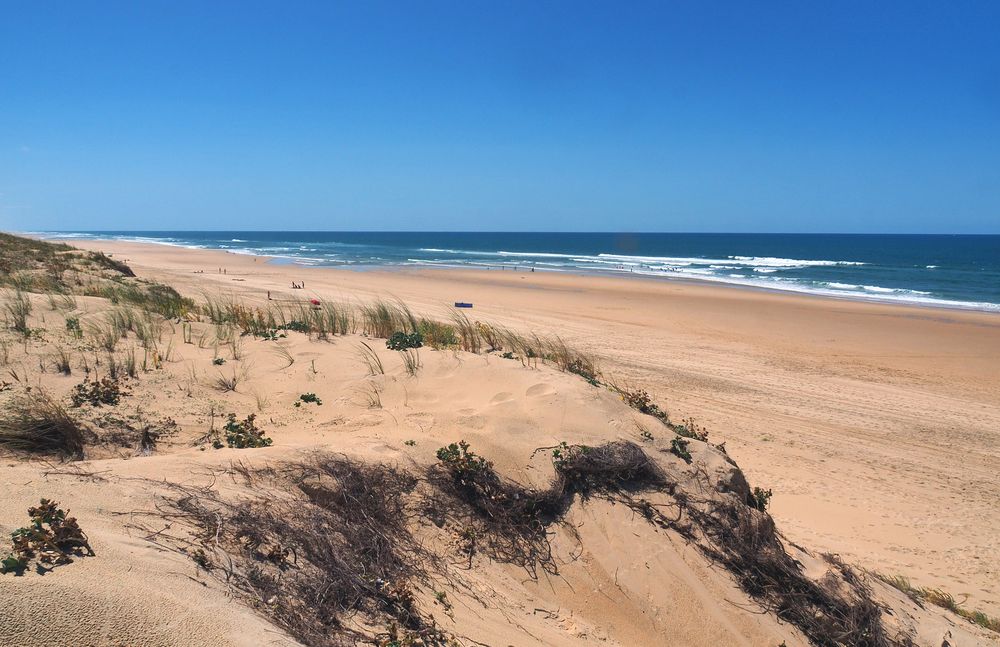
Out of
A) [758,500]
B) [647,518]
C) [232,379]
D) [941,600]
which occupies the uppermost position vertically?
[232,379]

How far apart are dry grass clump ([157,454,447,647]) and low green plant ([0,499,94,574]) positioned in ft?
1.70

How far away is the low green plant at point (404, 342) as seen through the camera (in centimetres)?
730

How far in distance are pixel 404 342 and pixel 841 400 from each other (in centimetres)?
910

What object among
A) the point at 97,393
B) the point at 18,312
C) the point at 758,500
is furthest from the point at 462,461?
the point at 18,312

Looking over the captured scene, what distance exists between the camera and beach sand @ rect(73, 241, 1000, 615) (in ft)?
21.7

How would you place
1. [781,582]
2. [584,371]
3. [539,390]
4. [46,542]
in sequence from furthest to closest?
[584,371]
[539,390]
[781,582]
[46,542]

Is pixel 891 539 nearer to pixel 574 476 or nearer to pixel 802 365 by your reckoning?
pixel 574 476

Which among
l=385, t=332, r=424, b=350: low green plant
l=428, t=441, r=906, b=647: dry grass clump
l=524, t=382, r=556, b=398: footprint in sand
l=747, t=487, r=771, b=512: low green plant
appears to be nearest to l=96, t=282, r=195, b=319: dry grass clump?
l=385, t=332, r=424, b=350: low green plant

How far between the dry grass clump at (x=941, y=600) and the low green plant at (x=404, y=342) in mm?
5318

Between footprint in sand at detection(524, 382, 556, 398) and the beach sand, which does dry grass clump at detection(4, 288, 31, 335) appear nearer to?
footprint in sand at detection(524, 382, 556, 398)

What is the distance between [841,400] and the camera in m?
11.6

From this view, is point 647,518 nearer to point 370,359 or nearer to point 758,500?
point 758,500

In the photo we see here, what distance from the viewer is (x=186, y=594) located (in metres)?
2.53

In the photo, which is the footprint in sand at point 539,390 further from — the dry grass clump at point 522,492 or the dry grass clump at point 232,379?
the dry grass clump at point 232,379
